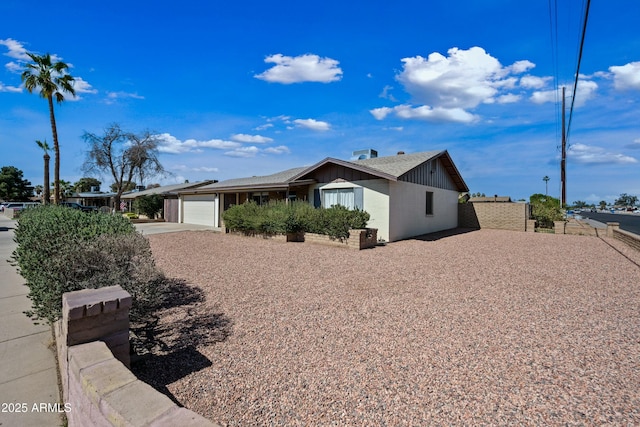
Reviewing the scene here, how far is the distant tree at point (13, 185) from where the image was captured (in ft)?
178

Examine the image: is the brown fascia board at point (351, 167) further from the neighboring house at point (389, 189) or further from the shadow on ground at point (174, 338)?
the shadow on ground at point (174, 338)

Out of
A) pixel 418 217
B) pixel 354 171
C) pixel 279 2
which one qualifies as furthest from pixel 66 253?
pixel 418 217

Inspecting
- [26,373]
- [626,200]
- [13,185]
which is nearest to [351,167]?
[26,373]

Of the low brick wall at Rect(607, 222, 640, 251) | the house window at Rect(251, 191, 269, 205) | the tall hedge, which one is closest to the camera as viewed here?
the tall hedge

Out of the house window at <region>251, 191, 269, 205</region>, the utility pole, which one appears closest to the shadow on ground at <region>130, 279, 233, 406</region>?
the house window at <region>251, 191, 269, 205</region>

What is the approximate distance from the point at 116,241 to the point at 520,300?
6215 mm

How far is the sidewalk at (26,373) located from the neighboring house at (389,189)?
10.4 m

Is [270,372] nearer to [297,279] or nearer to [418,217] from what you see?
[297,279]

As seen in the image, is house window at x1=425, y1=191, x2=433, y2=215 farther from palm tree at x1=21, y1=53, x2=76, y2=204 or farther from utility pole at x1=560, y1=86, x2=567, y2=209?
palm tree at x1=21, y1=53, x2=76, y2=204

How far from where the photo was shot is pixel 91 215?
5.33 metres

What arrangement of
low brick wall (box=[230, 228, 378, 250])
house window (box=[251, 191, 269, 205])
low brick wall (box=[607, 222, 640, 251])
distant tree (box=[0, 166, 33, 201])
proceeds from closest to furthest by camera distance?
low brick wall (box=[230, 228, 378, 250]) < low brick wall (box=[607, 222, 640, 251]) < house window (box=[251, 191, 269, 205]) < distant tree (box=[0, 166, 33, 201])

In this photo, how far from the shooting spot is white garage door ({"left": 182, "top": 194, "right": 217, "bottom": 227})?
2150 centimetres

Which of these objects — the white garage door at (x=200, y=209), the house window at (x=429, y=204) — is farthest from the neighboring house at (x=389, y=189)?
the white garage door at (x=200, y=209)

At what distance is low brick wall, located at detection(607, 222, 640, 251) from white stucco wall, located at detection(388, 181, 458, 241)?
24.5 feet
